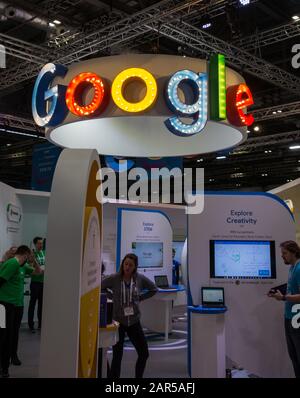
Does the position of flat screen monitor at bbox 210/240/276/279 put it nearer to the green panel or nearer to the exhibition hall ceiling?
the green panel

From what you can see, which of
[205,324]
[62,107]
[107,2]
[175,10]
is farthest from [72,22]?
[205,324]

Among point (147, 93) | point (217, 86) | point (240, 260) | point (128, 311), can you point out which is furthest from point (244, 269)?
point (147, 93)

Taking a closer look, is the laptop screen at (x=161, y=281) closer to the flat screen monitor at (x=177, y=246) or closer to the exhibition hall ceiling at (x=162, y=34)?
the exhibition hall ceiling at (x=162, y=34)

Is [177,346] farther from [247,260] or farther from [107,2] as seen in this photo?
[107,2]

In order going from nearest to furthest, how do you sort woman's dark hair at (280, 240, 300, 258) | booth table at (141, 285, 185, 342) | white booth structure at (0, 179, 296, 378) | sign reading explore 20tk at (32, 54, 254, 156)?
sign reading explore 20tk at (32, 54, 254, 156) < woman's dark hair at (280, 240, 300, 258) < white booth structure at (0, 179, 296, 378) < booth table at (141, 285, 185, 342)

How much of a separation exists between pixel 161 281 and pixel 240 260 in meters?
3.08

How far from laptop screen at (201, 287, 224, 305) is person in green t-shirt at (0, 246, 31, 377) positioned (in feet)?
6.34

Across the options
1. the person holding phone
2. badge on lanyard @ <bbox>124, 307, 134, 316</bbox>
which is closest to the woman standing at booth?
badge on lanyard @ <bbox>124, 307, 134, 316</bbox>

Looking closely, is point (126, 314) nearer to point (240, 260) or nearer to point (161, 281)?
point (240, 260)

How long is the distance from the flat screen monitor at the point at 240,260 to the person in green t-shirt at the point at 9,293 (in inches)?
80.3

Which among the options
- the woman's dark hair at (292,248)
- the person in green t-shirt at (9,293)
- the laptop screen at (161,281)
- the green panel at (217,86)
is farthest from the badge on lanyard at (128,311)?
the laptop screen at (161,281)

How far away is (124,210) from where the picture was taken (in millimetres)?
7586

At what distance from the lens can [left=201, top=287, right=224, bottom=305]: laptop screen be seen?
472 cm

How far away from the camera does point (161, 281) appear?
7828 mm
